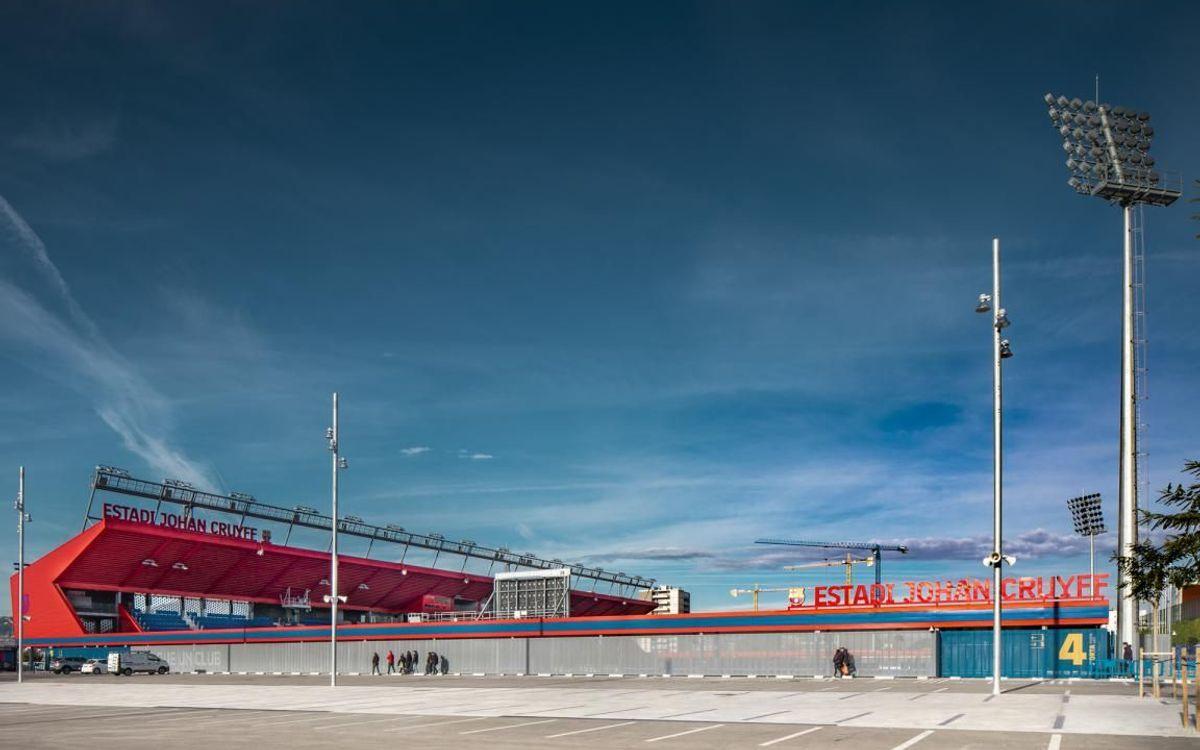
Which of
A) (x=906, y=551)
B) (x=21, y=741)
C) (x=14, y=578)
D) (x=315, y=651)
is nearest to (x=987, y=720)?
(x=21, y=741)

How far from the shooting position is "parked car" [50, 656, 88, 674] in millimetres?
82669

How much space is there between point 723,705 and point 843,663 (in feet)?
69.9

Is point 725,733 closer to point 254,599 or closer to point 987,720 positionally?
point 987,720

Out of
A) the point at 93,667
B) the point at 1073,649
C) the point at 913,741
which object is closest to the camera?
the point at 913,741

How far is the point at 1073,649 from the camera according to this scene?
164ft

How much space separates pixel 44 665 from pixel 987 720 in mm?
91356

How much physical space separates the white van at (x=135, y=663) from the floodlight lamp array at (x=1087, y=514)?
72.0 meters

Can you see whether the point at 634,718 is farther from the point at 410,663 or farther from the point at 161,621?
the point at 161,621

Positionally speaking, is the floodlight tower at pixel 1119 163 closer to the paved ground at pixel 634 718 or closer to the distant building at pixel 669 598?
the paved ground at pixel 634 718

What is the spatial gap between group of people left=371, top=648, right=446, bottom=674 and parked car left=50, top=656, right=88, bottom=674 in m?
30.2

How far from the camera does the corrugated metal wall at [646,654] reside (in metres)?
53.7

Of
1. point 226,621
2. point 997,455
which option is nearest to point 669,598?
point 226,621

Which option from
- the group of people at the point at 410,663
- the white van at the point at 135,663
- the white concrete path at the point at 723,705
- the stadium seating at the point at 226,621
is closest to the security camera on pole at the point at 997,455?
the white concrete path at the point at 723,705

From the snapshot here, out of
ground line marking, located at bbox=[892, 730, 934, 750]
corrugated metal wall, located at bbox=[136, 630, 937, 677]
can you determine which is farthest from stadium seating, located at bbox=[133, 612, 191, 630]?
ground line marking, located at bbox=[892, 730, 934, 750]
